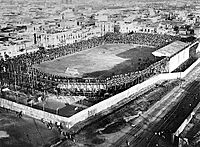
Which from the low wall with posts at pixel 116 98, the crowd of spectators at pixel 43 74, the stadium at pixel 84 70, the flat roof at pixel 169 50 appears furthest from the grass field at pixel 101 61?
the low wall with posts at pixel 116 98

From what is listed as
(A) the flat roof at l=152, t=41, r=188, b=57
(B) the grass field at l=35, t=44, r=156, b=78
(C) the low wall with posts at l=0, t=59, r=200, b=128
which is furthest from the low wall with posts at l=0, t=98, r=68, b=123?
(A) the flat roof at l=152, t=41, r=188, b=57

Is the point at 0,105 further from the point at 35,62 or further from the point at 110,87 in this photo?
the point at 35,62

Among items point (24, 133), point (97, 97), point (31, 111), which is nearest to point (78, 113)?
point (31, 111)

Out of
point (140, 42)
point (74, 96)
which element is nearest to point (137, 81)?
point (74, 96)

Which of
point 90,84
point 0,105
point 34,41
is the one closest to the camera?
point 0,105

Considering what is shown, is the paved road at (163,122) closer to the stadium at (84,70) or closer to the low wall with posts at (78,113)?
the low wall with posts at (78,113)
